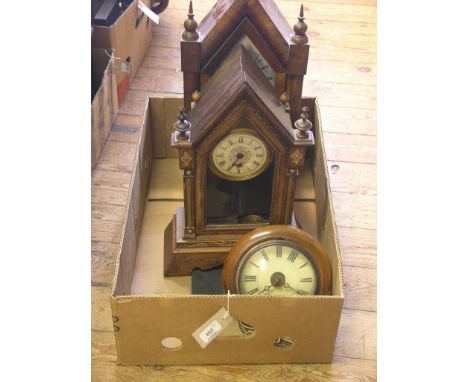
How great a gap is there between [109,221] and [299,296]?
69cm

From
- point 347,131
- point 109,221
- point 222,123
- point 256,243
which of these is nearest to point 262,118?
point 222,123

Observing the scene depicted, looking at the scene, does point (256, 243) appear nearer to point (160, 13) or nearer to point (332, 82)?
point (332, 82)

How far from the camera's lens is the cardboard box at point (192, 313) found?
1.25 metres

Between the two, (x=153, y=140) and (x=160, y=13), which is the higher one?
(x=160, y=13)

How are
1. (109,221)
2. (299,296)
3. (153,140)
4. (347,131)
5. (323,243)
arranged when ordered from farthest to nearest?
(347,131) < (153,140) < (109,221) < (323,243) < (299,296)

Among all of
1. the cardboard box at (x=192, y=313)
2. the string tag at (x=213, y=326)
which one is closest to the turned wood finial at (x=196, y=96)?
the cardboard box at (x=192, y=313)

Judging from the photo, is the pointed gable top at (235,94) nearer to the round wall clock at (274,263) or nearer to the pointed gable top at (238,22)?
the pointed gable top at (238,22)

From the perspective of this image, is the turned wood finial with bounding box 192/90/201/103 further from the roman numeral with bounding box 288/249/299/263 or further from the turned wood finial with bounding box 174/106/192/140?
the roman numeral with bounding box 288/249/299/263

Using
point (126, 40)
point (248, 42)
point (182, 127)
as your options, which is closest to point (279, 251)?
point (182, 127)

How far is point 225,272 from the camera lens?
1.36 meters

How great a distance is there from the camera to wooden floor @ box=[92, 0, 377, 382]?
1.39 m

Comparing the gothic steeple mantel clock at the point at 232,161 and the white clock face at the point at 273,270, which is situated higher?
the gothic steeple mantel clock at the point at 232,161

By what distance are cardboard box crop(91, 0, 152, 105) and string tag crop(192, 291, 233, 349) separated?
99 centimetres

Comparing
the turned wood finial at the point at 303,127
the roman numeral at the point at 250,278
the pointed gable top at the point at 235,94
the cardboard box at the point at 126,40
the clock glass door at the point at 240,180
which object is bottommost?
the roman numeral at the point at 250,278
